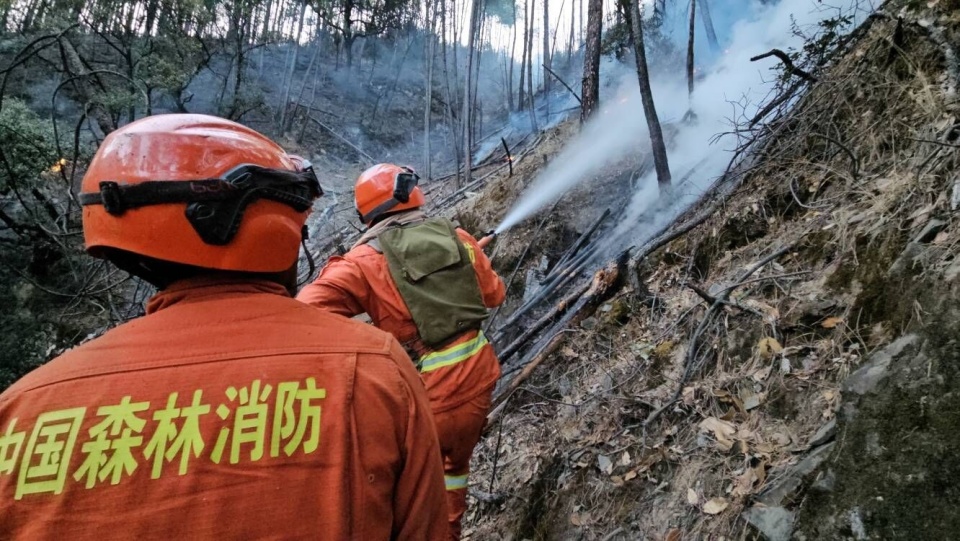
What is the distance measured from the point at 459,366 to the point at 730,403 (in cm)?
144

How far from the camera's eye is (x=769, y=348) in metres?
2.67

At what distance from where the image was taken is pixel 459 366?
2646 millimetres

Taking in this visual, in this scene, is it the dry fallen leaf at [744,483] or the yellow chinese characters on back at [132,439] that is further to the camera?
the dry fallen leaf at [744,483]

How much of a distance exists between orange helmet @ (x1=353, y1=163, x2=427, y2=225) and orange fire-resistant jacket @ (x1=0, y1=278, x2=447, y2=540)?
1.87 metres

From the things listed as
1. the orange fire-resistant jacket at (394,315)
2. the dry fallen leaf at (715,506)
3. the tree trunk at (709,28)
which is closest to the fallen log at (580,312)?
the orange fire-resistant jacket at (394,315)

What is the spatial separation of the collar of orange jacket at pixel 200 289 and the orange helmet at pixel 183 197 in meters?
0.04

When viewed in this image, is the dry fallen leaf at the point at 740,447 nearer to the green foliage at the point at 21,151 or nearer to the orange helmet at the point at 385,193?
the orange helmet at the point at 385,193

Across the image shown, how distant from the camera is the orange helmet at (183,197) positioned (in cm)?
112

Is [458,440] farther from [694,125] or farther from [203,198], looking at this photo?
[694,125]

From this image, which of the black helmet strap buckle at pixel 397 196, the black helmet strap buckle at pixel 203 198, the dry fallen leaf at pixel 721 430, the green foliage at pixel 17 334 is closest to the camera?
the black helmet strap buckle at pixel 203 198

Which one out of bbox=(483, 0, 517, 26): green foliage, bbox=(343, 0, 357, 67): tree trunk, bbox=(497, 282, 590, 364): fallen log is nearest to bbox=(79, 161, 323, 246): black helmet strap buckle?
bbox=(497, 282, 590, 364): fallen log

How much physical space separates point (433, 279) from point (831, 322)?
6.63 ft

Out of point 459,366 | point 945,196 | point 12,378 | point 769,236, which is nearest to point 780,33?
point 769,236

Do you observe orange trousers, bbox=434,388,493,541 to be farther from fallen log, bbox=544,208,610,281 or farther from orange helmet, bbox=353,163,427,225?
fallen log, bbox=544,208,610,281
